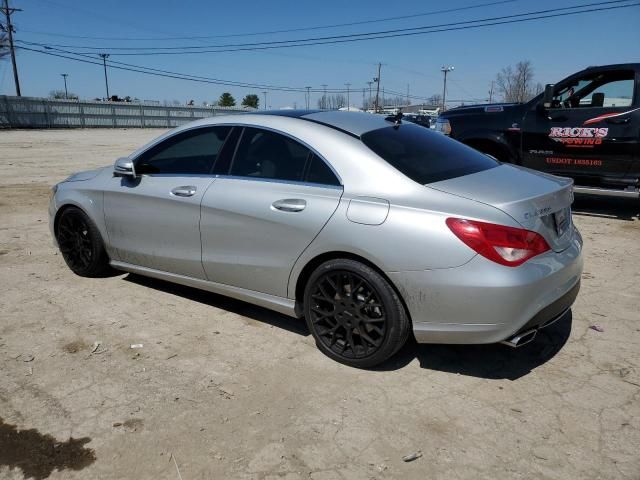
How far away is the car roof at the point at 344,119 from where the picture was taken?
11.7ft

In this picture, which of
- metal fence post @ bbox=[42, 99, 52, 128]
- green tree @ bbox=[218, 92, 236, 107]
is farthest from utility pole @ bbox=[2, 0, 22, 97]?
green tree @ bbox=[218, 92, 236, 107]

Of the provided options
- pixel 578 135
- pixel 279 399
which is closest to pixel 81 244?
pixel 279 399

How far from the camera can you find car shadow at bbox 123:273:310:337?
398 centimetres

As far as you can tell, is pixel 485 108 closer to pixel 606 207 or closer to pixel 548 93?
pixel 548 93

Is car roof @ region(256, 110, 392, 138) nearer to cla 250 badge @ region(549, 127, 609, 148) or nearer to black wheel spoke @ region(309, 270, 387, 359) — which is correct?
black wheel spoke @ region(309, 270, 387, 359)

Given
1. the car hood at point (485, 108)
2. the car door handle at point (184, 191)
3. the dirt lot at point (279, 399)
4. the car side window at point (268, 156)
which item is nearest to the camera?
the dirt lot at point (279, 399)

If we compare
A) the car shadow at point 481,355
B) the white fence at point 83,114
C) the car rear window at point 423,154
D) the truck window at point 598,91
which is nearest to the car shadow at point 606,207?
the truck window at point 598,91

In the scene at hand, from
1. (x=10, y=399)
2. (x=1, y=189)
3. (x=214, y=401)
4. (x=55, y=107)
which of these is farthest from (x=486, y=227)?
(x=55, y=107)

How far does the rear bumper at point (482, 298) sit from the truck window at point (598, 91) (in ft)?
18.8

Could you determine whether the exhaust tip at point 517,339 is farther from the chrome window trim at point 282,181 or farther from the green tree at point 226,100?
the green tree at point 226,100

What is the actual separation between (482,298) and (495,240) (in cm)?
32

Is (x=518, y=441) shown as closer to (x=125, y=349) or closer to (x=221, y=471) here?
(x=221, y=471)

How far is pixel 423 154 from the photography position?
3.54m

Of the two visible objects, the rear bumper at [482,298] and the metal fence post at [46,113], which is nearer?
the rear bumper at [482,298]
